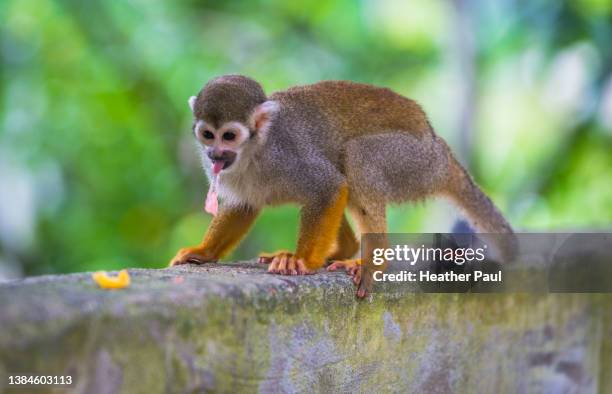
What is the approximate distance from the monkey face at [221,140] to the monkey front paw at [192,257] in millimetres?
379

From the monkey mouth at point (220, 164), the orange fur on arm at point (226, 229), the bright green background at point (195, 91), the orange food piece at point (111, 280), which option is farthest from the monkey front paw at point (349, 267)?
the bright green background at point (195, 91)

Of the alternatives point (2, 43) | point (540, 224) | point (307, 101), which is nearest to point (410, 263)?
point (307, 101)

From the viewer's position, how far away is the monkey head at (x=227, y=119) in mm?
3092

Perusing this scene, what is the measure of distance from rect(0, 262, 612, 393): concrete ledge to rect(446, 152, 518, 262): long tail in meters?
0.40

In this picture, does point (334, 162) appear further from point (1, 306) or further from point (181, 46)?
point (181, 46)

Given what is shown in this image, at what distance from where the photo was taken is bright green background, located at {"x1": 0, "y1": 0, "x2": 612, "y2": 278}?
6867mm

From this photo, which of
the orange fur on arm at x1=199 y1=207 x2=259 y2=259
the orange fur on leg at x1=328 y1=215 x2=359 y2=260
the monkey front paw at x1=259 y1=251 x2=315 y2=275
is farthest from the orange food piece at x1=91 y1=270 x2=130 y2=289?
the orange fur on leg at x1=328 y1=215 x2=359 y2=260

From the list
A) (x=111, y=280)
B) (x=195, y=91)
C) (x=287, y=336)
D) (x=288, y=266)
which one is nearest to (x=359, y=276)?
(x=288, y=266)

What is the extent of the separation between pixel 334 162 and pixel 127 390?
5.78ft

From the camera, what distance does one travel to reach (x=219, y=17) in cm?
818

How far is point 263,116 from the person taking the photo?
10.6 feet

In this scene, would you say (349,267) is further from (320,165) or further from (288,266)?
(320,165)

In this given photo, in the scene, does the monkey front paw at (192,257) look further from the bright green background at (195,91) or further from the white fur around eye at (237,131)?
the bright green background at (195,91)

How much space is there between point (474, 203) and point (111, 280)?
2139mm
